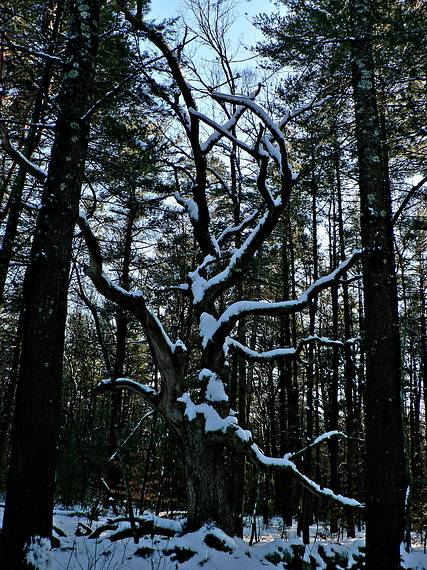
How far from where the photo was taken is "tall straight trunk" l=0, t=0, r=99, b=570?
135 inches

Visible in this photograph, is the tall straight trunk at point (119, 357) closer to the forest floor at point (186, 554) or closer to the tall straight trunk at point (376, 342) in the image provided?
the forest floor at point (186, 554)

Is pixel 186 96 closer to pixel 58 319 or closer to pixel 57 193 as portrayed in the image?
pixel 57 193

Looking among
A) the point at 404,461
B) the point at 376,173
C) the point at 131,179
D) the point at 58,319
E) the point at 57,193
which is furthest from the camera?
the point at 131,179

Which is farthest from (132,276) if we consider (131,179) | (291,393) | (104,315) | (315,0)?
(315,0)

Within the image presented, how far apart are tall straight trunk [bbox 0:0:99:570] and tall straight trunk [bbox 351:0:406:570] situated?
3.22 meters

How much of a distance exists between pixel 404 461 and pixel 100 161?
21.9 feet

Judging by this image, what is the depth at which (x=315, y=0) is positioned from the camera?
22.5ft

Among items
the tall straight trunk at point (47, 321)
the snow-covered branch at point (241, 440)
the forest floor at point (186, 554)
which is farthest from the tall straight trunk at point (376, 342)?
the tall straight trunk at point (47, 321)

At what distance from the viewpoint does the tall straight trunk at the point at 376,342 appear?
4.21 metres

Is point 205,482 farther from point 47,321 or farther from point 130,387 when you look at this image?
point 47,321

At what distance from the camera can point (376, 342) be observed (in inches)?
189

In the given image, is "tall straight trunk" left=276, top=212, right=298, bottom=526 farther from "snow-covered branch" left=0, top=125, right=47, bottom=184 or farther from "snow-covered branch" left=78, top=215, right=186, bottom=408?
"snow-covered branch" left=0, top=125, right=47, bottom=184

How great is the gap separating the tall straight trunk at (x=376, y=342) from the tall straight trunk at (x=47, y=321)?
10.6 feet

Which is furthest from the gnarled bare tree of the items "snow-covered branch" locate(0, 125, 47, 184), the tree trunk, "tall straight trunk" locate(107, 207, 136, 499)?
"tall straight trunk" locate(107, 207, 136, 499)
